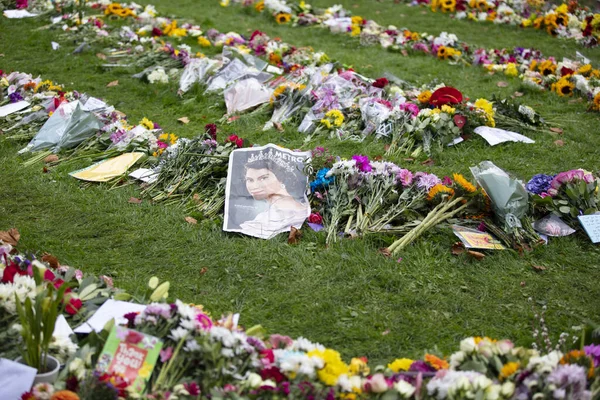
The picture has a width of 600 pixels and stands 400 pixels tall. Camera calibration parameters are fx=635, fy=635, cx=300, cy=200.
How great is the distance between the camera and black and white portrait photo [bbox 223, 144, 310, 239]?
4.43 metres

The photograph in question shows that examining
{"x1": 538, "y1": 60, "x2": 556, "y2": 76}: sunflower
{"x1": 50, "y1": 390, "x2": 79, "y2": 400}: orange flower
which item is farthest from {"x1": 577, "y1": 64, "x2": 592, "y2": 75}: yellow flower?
{"x1": 50, "y1": 390, "x2": 79, "y2": 400}: orange flower

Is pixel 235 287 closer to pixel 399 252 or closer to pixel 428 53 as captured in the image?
pixel 399 252

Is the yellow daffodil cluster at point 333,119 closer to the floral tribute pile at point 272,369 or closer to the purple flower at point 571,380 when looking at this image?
the floral tribute pile at point 272,369

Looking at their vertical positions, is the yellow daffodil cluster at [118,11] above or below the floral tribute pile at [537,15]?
below

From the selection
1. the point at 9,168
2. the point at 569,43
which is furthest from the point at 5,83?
the point at 569,43

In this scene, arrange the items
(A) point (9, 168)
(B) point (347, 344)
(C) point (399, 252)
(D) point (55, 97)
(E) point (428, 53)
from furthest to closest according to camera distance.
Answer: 1. (E) point (428, 53)
2. (D) point (55, 97)
3. (A) point (9, 168)
4. (C) point (399, 252)
5. (B) point (347, 344)

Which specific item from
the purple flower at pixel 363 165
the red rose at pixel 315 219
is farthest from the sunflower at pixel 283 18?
the red rose at pixel 315 219

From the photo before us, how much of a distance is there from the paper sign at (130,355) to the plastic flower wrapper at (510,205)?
2.54 meters

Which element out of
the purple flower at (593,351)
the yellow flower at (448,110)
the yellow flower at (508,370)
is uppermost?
the purple flower at (593,351)

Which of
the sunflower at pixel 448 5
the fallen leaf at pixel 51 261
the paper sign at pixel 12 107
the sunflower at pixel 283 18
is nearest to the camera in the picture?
the fallen leaf at pixel 51 261

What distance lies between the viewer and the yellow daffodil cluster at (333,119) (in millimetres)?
5914

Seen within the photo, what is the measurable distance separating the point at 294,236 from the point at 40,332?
2.00 meters

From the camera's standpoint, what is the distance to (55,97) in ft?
20.7

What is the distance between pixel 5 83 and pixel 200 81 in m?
2.07
